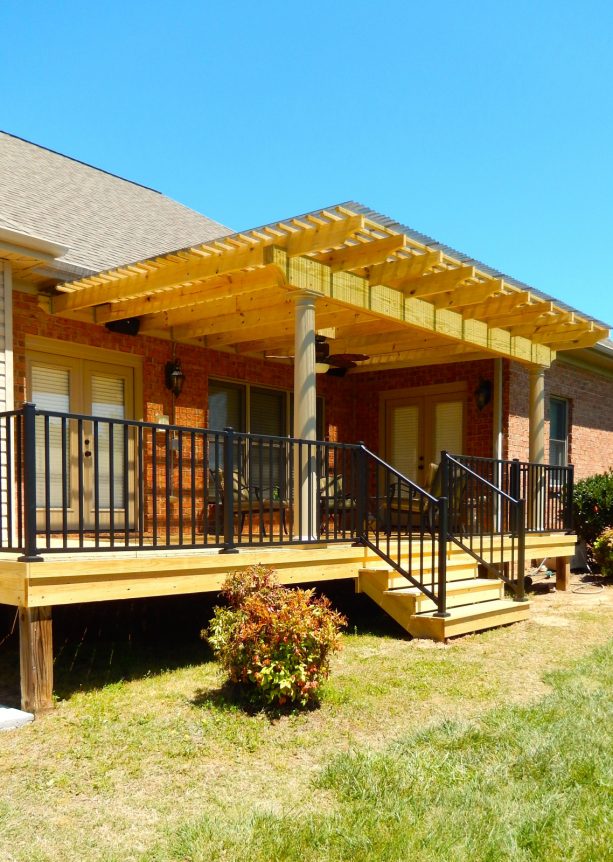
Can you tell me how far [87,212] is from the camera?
10.1m

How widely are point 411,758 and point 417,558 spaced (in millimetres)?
3934

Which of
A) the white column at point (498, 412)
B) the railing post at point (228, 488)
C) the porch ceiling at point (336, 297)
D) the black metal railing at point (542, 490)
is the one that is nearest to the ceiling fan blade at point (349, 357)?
the porch ceiling at point (336, 297)

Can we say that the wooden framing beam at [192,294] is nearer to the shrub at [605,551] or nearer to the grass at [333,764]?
the grass at [333,764]

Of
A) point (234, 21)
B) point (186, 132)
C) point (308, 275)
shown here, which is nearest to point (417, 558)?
point (308, 275)

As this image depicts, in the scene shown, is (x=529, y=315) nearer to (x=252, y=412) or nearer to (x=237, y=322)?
(x=237, y=322)

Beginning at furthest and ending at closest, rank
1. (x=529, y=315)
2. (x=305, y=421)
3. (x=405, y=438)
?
(x=405, y=438)
(x=529, y=315)
(x=305, y=421)

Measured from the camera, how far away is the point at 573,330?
10.3m

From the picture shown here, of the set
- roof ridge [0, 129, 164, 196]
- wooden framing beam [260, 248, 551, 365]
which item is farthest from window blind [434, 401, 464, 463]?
roof ridge [0, 129, 164, 196]

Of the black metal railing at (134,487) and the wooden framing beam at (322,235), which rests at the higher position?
the wooden framing beam at (322,235)

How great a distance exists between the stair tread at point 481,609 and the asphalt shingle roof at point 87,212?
495cm

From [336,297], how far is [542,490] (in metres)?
4.41

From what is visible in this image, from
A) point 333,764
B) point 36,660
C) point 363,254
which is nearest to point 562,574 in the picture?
point 363,254

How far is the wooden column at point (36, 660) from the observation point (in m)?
4.80

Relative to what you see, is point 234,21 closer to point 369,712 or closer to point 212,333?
point 212,333
